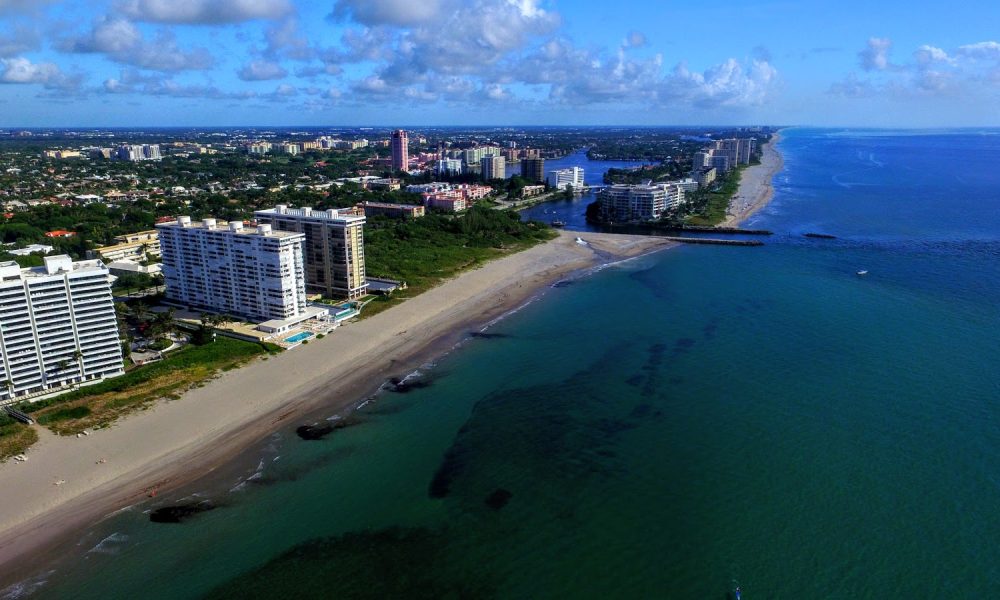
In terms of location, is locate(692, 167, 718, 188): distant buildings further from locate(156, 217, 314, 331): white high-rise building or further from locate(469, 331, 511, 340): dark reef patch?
locate(156, 217, 314, 331): white high-rise building

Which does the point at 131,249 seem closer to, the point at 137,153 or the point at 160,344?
the point at 160,344

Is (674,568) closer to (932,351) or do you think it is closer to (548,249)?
(932,351)

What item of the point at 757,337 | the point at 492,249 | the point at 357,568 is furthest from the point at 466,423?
the point at 492,249

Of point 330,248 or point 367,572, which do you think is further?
point 330,248

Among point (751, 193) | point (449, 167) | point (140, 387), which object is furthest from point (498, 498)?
point (449, 167)

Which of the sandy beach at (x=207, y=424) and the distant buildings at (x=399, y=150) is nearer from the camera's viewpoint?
the sandy beach at (x=207, y=424)

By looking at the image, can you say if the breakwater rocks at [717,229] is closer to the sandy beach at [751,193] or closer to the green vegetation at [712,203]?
the green vegetation at [712,203]

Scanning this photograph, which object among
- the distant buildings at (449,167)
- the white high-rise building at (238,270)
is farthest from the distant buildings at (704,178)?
the white high-rise building at (238,270)
